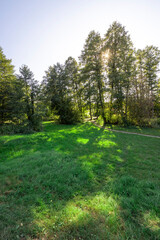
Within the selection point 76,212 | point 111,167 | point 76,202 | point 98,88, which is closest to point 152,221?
point 76,212

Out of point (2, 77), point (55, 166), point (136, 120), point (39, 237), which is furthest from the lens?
point (136, 120)

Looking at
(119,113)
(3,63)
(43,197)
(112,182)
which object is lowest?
(112,182)

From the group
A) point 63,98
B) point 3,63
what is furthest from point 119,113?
point 3,63

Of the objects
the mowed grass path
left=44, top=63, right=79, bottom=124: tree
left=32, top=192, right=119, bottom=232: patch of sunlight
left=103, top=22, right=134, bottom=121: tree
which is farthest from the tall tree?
left=103, top=22, right=134, bottom=121: tree

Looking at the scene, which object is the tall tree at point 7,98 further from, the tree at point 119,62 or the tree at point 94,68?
the tree at point 119,62

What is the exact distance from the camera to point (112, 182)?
11.8ft

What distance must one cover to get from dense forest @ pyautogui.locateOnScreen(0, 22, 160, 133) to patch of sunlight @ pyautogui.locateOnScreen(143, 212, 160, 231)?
14.0 metres

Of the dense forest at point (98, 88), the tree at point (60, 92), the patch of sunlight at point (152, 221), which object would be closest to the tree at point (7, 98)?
the dense forest at point (98, 88)

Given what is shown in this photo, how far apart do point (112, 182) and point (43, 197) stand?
2340 mm

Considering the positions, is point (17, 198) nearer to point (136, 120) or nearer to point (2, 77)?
point (2, 77)

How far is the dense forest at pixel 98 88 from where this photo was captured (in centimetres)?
1397

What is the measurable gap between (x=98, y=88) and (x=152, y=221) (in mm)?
21613

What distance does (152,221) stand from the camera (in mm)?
2072

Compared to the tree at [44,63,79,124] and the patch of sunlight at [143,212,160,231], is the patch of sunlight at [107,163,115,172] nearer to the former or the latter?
the patch of sunlight at [143,212,160,231]
